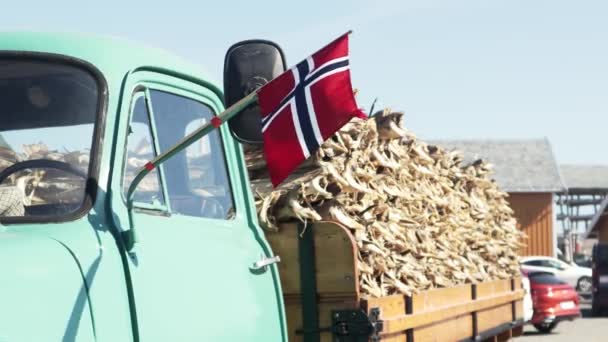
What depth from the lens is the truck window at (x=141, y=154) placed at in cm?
338

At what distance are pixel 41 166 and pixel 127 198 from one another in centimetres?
29

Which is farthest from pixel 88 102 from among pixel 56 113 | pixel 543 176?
pixel 543 176

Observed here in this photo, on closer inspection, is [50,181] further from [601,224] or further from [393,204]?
[601,224]

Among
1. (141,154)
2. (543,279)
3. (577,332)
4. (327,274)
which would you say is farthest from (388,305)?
(577,332)

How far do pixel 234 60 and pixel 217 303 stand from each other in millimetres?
810

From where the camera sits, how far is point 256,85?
3729mm

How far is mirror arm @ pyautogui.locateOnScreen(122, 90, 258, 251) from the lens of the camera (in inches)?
117

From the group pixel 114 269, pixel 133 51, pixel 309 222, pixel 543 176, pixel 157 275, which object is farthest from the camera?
pixel 543 176

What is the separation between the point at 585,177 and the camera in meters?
68.0

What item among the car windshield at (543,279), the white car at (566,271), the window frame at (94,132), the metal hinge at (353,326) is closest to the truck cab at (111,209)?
the window frame at (94,132)

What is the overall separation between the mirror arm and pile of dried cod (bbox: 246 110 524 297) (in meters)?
2.09

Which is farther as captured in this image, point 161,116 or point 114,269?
point 161,116

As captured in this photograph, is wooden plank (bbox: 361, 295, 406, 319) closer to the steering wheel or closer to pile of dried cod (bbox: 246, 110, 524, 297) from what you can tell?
pile of dried cod (bbox: 246, 110, 524, 297)

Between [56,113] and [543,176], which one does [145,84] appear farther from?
[543,176]
